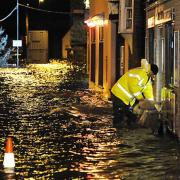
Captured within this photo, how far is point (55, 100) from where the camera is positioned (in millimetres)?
21484

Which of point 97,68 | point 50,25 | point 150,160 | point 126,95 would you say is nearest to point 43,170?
point 150,160

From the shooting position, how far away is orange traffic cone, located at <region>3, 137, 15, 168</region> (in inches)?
376

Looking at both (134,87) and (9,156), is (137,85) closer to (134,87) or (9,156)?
(134,87)

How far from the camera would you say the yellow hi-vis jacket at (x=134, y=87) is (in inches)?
495

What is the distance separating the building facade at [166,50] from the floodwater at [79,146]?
26.4 inches

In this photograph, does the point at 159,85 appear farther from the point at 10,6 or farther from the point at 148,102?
the point at 10,6

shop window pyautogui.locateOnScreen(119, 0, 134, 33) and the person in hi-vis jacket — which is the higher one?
shop window pyautogui.locateOnScreen(119, 0, 134, 33)

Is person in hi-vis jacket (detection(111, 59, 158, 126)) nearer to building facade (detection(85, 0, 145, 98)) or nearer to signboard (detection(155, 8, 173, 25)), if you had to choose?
signboard (detection(155, 8, 173, 25))

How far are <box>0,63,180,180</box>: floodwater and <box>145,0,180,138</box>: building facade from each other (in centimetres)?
67

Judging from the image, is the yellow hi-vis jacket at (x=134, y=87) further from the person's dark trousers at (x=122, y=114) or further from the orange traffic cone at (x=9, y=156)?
the orange traffic cone at (x=9, y=156)

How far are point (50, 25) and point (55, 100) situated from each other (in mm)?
56877

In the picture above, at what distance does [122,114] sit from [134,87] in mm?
3119

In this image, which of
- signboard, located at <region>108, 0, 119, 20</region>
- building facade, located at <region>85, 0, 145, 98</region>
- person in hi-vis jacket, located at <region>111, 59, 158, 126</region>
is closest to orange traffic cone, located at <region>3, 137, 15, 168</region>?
person in hi-vis jacket, located at <region>111, 59, 158, 126</region>

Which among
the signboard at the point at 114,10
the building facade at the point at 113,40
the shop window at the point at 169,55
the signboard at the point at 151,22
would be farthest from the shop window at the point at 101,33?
the shop window at the point at 169,55
